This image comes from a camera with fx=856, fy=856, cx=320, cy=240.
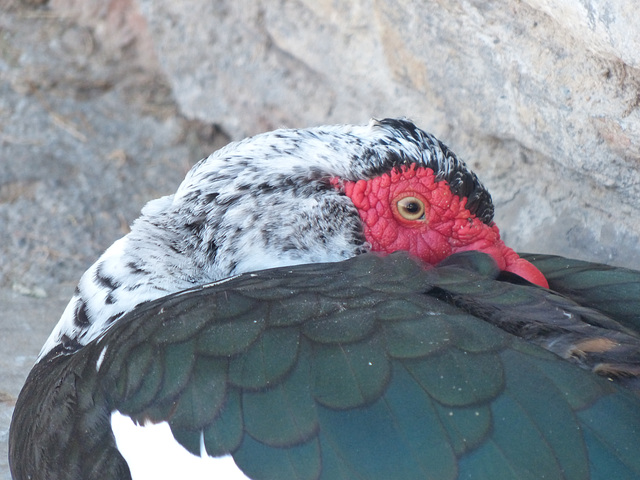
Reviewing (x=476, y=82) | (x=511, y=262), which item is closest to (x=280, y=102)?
(x=476, y=82)

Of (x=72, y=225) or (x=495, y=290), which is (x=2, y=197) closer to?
(x=72, y=225)

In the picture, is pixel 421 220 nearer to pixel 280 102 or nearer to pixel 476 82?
pixel 476 82

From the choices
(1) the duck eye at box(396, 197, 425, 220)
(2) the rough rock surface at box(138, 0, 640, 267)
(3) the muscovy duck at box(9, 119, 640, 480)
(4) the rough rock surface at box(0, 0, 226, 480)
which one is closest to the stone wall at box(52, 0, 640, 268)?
(2) the rough rock surface at box(138, 0, 640, 267)

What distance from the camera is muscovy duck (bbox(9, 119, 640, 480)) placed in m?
1.57

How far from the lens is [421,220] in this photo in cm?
234

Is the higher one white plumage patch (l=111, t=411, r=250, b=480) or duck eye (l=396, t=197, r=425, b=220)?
duck eye (l=396, t=197, r=425, b=220)

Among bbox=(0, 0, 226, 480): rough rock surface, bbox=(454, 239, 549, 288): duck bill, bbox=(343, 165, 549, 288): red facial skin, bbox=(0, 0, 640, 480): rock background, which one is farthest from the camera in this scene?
bbox=(0, 0, 226, 480): rough rock surface

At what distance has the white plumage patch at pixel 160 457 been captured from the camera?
65.1 inches

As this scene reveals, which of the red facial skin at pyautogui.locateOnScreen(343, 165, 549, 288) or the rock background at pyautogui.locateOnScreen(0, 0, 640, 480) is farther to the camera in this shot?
the rock background at pyautogui.locateOnScreen(0, 0, 640, 480)

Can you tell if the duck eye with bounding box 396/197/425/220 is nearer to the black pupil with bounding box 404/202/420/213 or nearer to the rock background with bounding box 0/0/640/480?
the black pupil with bounding box 404/202/420/213

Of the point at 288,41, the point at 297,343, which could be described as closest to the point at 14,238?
→ the point at 288,41

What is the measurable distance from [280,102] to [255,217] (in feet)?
6.52

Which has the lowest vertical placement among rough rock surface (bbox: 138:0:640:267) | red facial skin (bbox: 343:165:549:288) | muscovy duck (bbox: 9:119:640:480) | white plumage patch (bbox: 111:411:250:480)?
white plumage patch (bbox: 111:411:250:480)

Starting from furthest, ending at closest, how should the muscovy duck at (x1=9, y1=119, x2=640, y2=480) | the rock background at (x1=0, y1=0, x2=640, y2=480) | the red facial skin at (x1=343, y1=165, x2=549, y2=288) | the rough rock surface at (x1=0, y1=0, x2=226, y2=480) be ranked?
the rough rock surface at (x1=0, y1=0, x2=226, y2=480) < the rock background at (x1=0, y1=0, x2=640, y2=480) < the red facial skin at (x1=343, y1=165, x2=549, y2=288) < the muscovy duck at (x1=9, y1=119, x2=640, y2=480)
